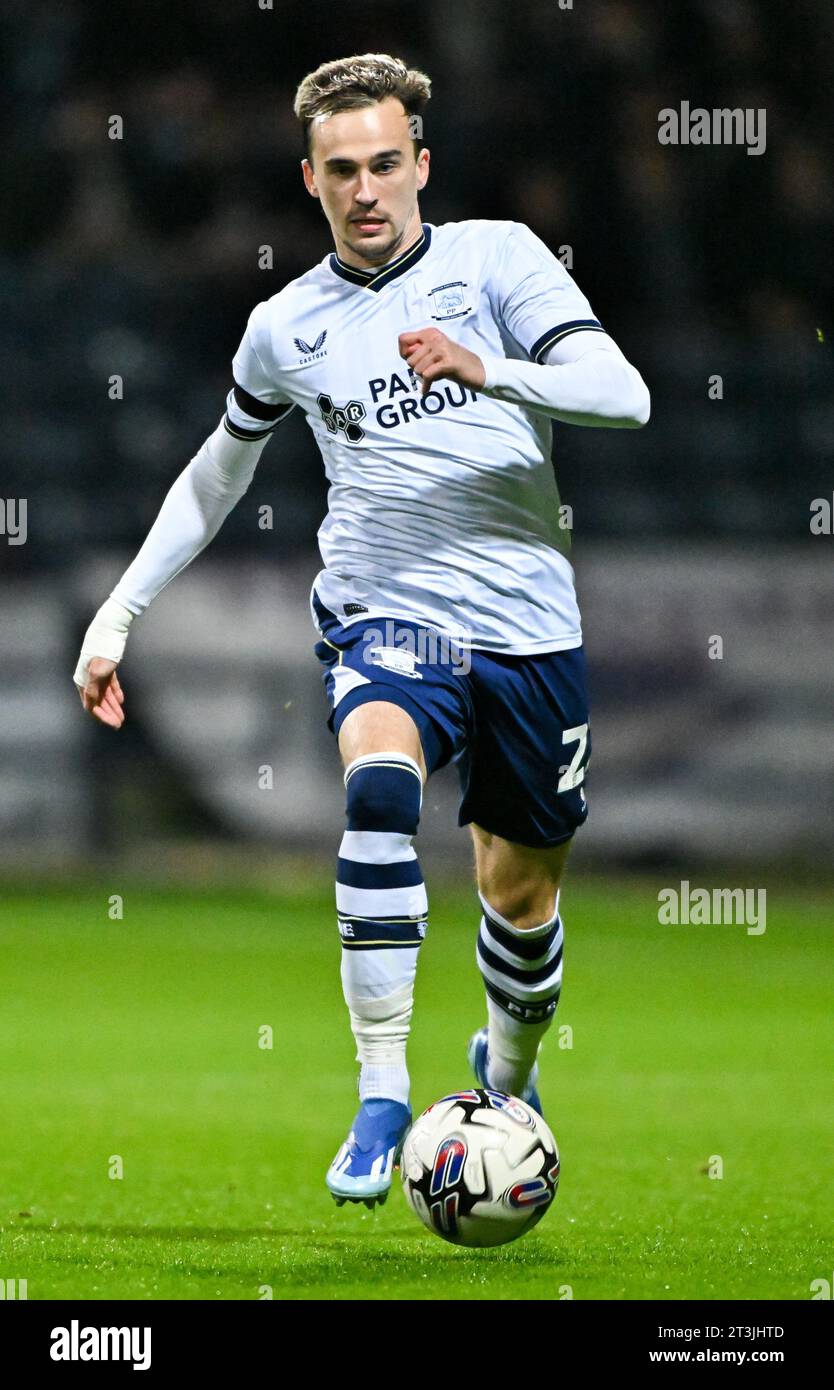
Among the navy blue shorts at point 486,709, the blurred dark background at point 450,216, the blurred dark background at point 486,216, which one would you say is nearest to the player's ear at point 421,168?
the navy blue shorts at point 486,709

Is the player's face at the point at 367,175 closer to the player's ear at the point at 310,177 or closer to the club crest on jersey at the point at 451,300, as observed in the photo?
the player's ear at the point at 310,177

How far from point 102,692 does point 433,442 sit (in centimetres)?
98

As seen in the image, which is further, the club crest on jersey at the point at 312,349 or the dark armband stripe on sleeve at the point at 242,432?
the dark armband stripe on sleeve at the point at 242,432

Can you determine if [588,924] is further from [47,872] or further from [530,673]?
[530,673]

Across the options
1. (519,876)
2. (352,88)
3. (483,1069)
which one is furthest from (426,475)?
(483,1069)

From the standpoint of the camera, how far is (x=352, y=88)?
424 centimetres

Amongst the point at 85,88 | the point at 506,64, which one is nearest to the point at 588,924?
the point at 506,64

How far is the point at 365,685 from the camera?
4105 mm

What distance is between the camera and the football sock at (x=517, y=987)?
475 centimetres

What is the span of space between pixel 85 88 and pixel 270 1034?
9572 millimetres

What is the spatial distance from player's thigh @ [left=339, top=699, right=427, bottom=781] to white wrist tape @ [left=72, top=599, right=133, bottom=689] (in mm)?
786

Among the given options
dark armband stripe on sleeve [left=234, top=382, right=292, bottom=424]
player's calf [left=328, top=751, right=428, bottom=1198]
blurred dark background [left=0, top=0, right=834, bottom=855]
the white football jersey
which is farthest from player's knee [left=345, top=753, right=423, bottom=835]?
blurred dark background [left=0, top=0, right=834, bottom=855]

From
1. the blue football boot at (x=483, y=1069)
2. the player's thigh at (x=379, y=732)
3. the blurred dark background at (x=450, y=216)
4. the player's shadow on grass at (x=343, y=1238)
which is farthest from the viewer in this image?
the blurred dark background at (x=450, y=216)

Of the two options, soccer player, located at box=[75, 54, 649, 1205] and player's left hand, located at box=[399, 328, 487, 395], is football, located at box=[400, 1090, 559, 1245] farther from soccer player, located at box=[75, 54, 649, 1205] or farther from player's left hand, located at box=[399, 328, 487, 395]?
player's left hand, located at box=[399, 328, 487, 395]
